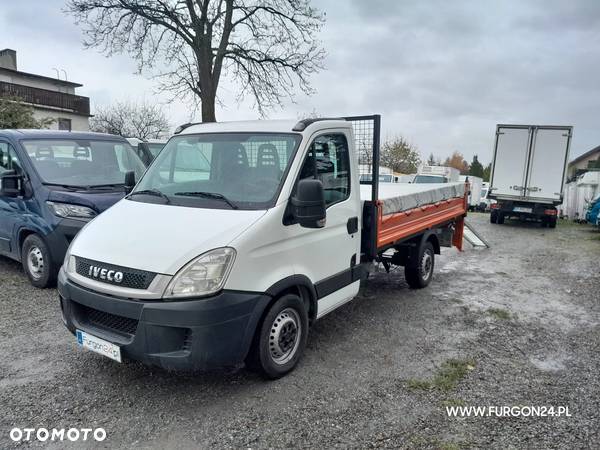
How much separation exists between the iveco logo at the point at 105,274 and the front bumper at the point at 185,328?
13 centimetres

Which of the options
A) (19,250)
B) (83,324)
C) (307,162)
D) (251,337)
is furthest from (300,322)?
(19,250)

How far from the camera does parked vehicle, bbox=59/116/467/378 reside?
120 inches

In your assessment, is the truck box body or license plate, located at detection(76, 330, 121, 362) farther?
the truck box body

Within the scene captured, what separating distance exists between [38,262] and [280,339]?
4063 mm

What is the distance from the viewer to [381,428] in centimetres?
310

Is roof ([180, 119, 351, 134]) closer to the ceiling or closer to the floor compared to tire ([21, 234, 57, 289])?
closer to the ceiling

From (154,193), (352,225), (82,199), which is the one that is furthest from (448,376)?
(82,199)

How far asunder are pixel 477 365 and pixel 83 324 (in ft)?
11.4

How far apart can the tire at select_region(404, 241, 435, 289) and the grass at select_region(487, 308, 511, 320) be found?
108 cm

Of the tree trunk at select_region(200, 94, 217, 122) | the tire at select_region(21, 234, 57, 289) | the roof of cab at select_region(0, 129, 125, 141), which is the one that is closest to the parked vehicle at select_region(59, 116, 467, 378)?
the tire at select_region(21, 234, 57, 289)

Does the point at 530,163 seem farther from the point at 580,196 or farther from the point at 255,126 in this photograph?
the point at 255,126

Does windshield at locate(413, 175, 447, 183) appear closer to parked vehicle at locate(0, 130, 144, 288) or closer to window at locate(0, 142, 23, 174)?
parked vehicle at locate(0, 130, 144, 288)

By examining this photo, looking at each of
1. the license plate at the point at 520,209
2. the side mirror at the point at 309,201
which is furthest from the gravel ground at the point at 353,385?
the license plate at the point at 520,209

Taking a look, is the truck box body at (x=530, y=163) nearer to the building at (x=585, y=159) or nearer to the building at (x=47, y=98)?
the building at (x=47, y=98)
